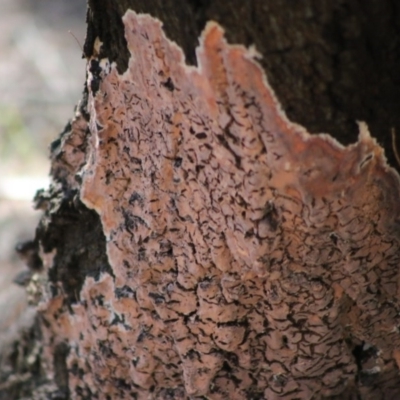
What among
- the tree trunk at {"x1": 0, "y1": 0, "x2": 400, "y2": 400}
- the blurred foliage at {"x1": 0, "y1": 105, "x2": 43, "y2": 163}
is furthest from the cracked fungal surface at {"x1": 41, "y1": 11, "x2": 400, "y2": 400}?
the blurred foliage at {"x1": 0, "y1": 105, "x2": 43, "y2": 163}

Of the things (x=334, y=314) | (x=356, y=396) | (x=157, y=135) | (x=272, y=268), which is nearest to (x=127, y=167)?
(x=157, y=135)

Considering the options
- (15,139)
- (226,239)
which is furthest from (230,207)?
(15,139)

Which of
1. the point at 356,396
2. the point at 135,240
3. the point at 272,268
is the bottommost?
the point at 356,396

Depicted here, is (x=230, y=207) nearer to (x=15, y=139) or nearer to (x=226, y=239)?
(x=226, y=239)

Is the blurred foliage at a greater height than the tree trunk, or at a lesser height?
greater

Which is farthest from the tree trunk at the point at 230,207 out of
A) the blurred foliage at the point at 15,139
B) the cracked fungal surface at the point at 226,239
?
the blurred foliage at the point at 15,139

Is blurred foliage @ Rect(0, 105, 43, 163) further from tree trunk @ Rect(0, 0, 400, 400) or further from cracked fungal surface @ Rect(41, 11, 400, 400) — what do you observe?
cracked fungal surface @ Rect(41, 11, 400, 400)

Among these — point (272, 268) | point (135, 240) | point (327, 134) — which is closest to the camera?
point (327, 134)

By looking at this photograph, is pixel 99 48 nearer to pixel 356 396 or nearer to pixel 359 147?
pixel 359 147
